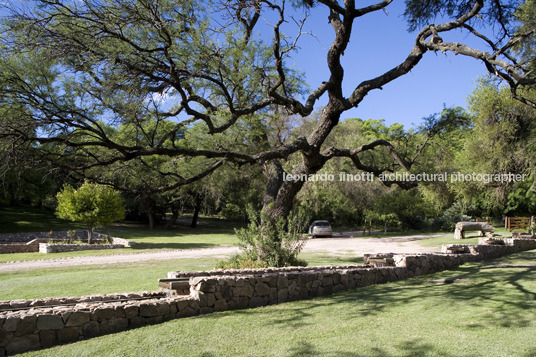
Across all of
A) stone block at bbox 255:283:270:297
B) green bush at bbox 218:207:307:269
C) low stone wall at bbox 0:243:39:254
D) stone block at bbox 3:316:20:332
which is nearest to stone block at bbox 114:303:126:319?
stone block at bbox 3:316:20:332

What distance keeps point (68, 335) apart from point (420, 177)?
1864cm

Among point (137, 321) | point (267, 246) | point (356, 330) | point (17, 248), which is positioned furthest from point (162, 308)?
point (17, 248)

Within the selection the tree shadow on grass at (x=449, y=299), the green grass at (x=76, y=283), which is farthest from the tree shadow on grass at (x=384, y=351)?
the green grass at (x=76, y=283)

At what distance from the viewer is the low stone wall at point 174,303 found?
5.30 metres

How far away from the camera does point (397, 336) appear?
18.0ft

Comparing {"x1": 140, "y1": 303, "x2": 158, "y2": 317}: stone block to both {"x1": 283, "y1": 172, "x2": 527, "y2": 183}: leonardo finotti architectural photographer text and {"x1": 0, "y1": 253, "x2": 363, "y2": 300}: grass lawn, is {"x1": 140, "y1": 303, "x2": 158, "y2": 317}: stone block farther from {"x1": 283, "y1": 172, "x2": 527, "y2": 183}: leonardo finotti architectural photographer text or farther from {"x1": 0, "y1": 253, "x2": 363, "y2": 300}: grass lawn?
{"x1": 283, "y1": 172, "x2": 527, "y2": 183}: leonardo finotti architectural photographer text

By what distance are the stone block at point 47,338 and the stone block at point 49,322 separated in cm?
5

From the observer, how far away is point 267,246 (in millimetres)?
10539

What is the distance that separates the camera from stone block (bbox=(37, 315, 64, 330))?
17.6 feet

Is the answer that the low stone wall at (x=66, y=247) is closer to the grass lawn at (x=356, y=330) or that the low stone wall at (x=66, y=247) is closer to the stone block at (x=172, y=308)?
the stone block at (x=172, y=308)

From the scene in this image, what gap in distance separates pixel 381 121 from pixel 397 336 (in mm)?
74436

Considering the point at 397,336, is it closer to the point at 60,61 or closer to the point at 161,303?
the point at 161,303

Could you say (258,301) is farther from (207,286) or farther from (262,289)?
(207,286)

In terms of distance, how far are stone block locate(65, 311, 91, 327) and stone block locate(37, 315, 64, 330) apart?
10 cm
